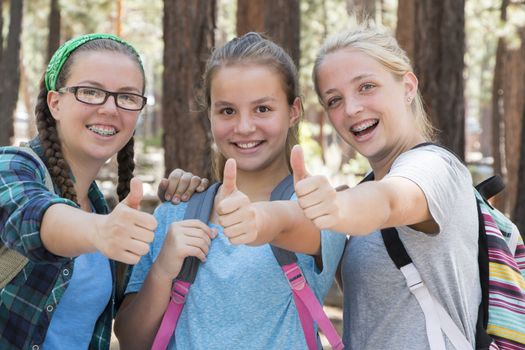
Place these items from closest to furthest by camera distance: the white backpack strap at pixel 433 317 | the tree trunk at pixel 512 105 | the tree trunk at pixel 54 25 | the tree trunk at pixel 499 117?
1. the white backpack strap at pixel 433 317
2. the tree trunk at pixel 512 105
3. the tree trunk at pixel 499 117
4. the tree trunk at pixel 54 25

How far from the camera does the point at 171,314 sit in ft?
8.17

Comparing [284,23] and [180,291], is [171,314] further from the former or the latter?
[284,23]

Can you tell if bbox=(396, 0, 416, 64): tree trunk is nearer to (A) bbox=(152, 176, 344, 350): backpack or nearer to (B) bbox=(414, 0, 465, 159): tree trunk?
(B) bbox=(414, 0, 465, 159): tree trunk

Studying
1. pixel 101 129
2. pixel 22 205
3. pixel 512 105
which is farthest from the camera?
pixel 512 105

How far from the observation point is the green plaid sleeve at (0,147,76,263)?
1.99 meters

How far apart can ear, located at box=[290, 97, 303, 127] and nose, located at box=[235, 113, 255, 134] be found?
23cm

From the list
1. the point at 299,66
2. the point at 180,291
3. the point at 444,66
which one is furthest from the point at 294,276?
the point at 299,66

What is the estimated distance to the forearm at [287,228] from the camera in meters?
2.02

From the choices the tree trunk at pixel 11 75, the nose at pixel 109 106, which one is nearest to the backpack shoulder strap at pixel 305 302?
the nose at pixel 109 106

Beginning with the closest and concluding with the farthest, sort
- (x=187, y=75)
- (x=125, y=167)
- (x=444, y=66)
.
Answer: (x=125, y=167)
(x=187, y=75)
(x=444, y=66)

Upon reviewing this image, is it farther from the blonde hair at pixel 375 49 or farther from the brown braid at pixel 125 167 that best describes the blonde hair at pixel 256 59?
the brown braid at pixel 125 167

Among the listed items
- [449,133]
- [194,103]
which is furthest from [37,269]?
[449,133]

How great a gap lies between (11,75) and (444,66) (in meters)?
7.86

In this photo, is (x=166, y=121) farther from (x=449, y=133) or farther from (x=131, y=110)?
(x=131, y=110)
